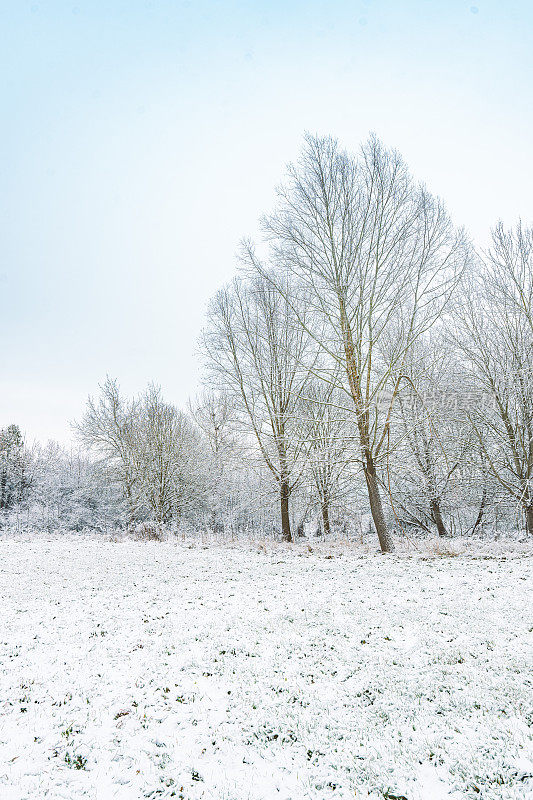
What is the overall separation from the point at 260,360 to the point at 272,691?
12.5 m

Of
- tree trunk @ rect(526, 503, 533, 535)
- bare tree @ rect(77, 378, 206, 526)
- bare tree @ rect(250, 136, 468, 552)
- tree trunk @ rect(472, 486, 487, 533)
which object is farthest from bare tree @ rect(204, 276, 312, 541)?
tree trunk @ rect(526, 503, 533, 535)

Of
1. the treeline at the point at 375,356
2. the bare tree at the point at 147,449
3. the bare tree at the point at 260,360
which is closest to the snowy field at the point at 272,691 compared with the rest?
the treeline at the point at 375,356

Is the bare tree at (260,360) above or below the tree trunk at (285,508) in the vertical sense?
above

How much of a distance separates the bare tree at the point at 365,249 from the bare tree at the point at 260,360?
364 cm

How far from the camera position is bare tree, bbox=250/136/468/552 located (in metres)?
10.9

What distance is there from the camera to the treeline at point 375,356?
1112 cm

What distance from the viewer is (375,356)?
1518 cm

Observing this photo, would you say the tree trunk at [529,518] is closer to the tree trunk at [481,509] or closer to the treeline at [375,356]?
the treeline at [375,356]

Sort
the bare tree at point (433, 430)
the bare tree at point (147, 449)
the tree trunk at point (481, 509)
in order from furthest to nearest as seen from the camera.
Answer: the bare tree at point (147, 449)
the tree trunk at point (481, 509)
the bare tree at point (433, 430)

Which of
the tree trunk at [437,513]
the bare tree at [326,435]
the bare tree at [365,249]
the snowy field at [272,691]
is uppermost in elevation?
the bare tree at [365,249]

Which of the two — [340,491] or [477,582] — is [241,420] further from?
[477,582]

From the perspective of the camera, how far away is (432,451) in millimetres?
14984

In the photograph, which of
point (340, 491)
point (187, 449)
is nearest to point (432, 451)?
point (340, 491)

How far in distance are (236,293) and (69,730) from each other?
1482cm
